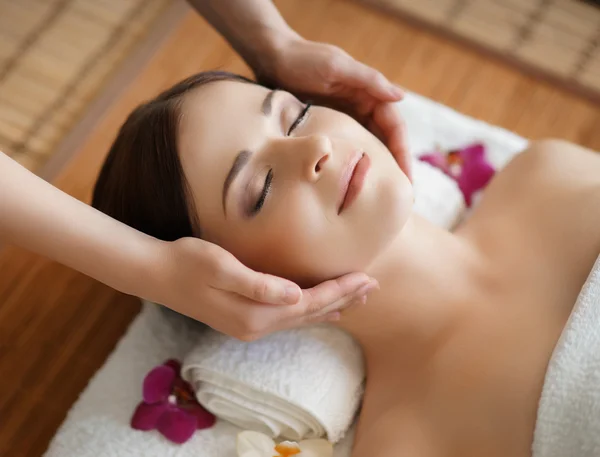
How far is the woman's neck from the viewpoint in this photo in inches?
43.6

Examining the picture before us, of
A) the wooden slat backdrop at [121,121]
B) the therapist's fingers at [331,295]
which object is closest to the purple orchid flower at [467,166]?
the wooden slat backdrop at [121,121]

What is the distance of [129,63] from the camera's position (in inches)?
69.9

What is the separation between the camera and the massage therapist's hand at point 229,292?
0.88 m

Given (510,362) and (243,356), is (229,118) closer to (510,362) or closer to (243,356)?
(243,356)

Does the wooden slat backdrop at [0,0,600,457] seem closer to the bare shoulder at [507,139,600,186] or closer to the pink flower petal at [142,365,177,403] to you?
the pink flower petal at [142,365,177,403]

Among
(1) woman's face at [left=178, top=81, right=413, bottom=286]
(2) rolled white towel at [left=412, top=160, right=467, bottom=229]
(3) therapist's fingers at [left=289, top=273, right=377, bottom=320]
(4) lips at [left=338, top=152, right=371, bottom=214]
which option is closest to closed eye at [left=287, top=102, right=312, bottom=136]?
(1) woman's face at [left=178, top=81, right=413, bottom=286]

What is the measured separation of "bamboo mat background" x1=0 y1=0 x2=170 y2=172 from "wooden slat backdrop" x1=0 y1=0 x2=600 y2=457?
0.38 ft

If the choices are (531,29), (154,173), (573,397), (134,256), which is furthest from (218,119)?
(531,29)

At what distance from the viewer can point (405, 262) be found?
1118 millimetres

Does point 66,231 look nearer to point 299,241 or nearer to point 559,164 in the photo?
point 299,241

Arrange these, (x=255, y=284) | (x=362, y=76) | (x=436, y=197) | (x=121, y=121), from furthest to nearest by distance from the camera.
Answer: (x=121, y=121) → (x=436, y=197) → (x=362, y=76) → (x=255, y=284)

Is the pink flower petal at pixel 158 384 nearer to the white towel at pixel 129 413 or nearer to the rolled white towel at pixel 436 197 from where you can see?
the white towel at pixel 129 413

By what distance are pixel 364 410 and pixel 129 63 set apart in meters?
1.16

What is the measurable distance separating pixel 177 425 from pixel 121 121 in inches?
32.8
